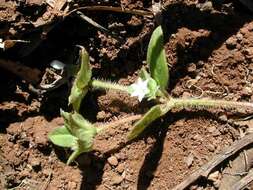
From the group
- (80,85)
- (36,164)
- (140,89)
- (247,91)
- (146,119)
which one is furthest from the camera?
(36,164)

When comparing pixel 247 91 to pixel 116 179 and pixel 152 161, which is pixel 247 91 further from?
pixel 116 179

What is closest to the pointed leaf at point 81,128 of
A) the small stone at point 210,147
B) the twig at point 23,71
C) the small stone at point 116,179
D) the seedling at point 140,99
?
the seedling at point 140,99

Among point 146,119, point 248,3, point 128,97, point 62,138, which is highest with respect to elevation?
point 248,3

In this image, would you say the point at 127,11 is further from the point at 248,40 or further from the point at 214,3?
the point at 248,40

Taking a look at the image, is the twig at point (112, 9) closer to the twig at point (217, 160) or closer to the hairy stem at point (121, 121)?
the hairy stem at point (121, 121)

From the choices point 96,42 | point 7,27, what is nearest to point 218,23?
point 96,42

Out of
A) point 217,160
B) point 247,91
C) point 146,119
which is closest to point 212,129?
point 217,160

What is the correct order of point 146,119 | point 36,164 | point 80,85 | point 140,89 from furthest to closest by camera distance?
point 36,164 → point 80,85 → point 140,89 → point 146,119
